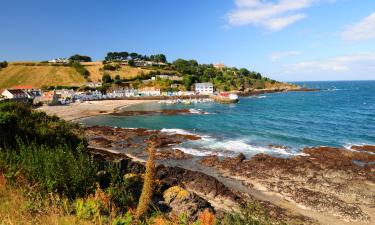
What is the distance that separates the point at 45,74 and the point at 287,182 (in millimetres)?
148334

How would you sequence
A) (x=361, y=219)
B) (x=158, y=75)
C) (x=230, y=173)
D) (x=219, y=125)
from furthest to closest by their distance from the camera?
(x=158, y=75), (x=219, y=125), (x=230, y=173), (x=361, y=219)

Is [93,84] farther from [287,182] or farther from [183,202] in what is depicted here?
[183,202]

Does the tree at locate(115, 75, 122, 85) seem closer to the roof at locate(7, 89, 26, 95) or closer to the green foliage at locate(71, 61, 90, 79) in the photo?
the green foliage at locate(71, 61, 90, 79)

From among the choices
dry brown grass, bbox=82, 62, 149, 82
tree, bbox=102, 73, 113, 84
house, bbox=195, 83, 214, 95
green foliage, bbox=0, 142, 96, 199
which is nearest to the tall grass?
green foliage, bbox=0, 142, 96, 199

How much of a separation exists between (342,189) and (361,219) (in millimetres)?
4967

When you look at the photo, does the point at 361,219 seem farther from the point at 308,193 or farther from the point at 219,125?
the point at 219,125

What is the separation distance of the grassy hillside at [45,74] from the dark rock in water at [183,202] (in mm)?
135176

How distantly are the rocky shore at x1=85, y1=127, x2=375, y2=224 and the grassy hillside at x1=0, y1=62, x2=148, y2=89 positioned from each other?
119 m

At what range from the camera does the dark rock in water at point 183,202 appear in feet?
55.0

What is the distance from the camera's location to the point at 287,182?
2581 cm

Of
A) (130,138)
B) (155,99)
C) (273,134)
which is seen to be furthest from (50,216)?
(155,99)

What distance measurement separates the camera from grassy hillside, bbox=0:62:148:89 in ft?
470

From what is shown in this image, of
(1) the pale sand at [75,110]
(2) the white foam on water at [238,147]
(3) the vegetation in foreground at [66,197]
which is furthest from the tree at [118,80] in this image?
(3) the vegetation in foreground at [66,197]

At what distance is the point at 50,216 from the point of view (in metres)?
6.48
